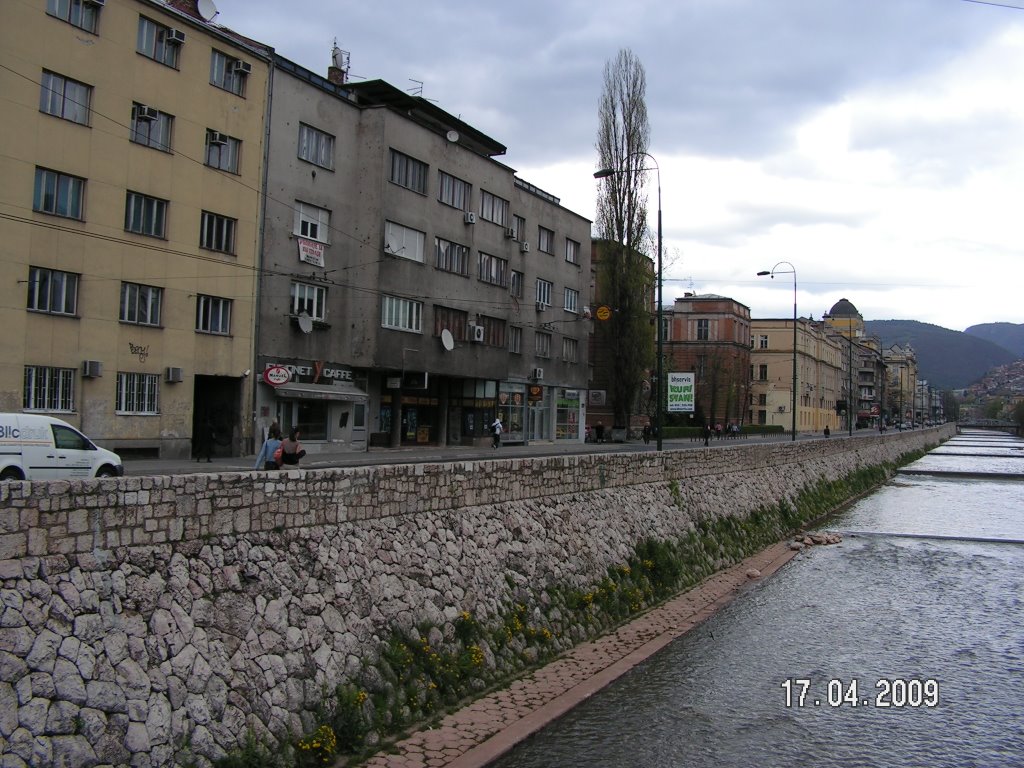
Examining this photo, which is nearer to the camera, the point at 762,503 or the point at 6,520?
the point at 6,520

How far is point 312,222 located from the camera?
118 feet

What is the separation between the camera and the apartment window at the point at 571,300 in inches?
2271

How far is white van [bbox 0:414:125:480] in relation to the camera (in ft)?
56.2

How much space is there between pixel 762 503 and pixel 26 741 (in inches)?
927

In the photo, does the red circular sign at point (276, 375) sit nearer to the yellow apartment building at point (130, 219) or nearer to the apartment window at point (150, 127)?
the yellow apartment building at point (130, 219)

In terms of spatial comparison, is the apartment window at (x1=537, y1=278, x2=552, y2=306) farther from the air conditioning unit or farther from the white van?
Result: the white van

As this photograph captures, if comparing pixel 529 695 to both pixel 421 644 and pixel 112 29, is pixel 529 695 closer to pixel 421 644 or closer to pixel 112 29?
pixel 421 644

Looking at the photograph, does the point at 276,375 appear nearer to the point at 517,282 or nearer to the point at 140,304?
the point at 140,304

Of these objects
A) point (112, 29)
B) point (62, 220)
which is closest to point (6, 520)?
point (62, 220)

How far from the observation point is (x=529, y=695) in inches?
416

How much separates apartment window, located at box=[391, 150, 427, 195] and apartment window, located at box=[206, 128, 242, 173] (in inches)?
330

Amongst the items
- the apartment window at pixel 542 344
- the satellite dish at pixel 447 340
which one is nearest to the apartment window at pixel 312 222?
the satellite dish at pixel 447 340

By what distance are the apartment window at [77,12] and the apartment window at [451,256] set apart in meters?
18.6
